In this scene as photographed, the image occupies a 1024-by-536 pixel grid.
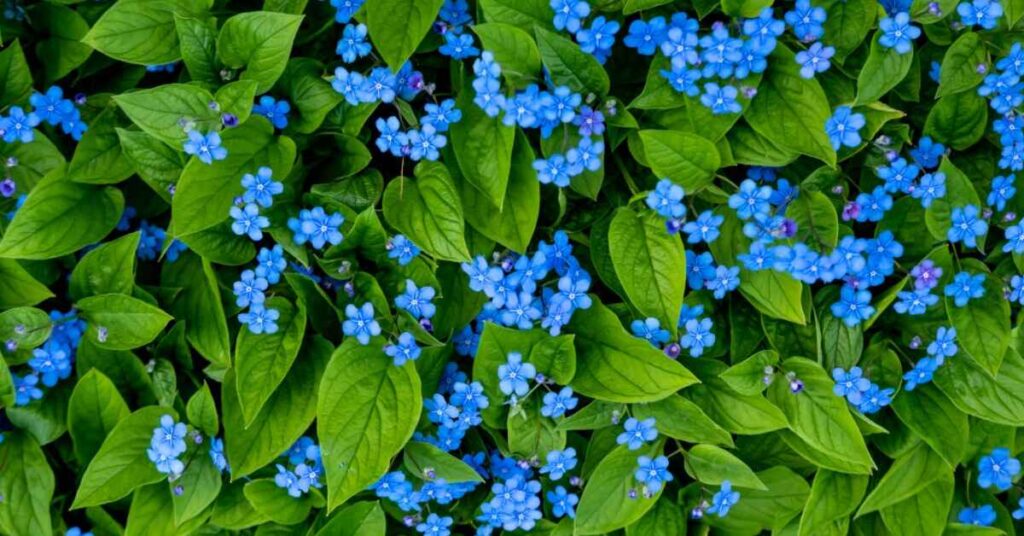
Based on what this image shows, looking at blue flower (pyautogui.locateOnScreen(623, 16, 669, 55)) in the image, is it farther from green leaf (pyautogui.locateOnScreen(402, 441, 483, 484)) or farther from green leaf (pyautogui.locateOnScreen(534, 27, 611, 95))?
green leaf (pyautogui.locateOnScreen(402, 441, 483, 484))

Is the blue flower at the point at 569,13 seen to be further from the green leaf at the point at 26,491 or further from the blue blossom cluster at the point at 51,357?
the green leaf at the point at 26,491

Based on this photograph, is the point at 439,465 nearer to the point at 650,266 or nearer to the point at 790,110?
the point at 650,266

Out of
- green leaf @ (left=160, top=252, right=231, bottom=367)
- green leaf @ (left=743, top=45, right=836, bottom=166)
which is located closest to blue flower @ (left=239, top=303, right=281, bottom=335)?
green leaf @ (left=160, top=252, right=231, bottom=367)

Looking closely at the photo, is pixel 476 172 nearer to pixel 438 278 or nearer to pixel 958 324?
pixel 438 278

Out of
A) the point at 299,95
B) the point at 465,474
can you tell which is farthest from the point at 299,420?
the point at 299,95

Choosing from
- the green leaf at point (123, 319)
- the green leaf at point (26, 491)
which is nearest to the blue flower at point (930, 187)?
the green leaf at point (123, 319)
